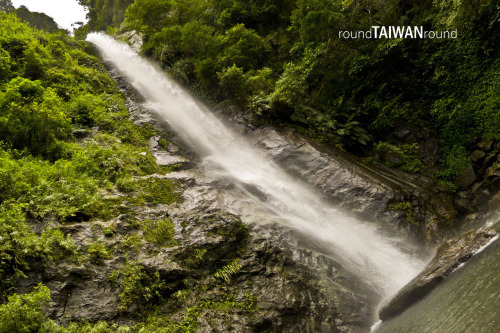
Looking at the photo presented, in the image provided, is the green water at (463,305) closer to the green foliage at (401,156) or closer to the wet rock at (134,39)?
the green foliage at (401,156)

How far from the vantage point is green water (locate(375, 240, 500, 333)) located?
3.44m

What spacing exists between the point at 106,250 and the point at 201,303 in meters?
2.10

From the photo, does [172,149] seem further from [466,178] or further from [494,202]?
[494,202]

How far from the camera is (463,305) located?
12.8 ft

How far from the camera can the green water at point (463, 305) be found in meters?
3.44

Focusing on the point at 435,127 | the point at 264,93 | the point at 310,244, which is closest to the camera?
the point at 310,244

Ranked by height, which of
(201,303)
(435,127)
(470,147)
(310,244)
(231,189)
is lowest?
(201,303)

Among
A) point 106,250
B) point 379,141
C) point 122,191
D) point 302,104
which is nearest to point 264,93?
point 302,104

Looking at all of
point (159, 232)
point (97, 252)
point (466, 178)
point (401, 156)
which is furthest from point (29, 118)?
point (466, 178)

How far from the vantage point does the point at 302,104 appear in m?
12.3

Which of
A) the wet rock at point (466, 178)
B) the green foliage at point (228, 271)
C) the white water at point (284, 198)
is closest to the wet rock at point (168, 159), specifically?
the white water at point (284, 198)

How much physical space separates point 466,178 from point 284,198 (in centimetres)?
581

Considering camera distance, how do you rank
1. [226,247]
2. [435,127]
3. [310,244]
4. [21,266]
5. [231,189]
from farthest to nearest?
[435,127] < [231,189] < [310,244] < [226,247] < [21,266]

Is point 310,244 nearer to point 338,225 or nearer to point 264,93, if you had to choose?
point 338,225
